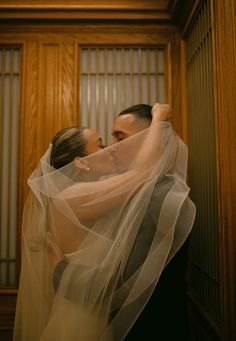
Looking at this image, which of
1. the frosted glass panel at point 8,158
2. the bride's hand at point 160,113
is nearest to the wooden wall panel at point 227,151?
the bride's hand at point 160,113

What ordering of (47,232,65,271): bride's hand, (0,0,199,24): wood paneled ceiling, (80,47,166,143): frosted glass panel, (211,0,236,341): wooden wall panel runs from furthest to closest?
(80,47,166,143): frosted glass panel, (0,0,199,24): wood paneled ceiling, (47,232,65,271): bride's hand, (211,0,236,341): wooden wall panel

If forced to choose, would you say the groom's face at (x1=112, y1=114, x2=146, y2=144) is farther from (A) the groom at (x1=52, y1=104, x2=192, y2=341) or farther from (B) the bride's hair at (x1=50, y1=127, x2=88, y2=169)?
(A) the groom at (x1=52, y1=104, x2=192, y2=341)

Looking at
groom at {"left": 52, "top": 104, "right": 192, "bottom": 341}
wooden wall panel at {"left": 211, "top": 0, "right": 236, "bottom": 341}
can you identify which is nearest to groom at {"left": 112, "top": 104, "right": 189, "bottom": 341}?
groom at {"left": 52, "top": 104, "right": 192, "bottom": 341}

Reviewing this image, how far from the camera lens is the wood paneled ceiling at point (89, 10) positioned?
Answer: 6.30 ft

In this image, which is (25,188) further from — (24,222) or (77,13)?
(77,13)

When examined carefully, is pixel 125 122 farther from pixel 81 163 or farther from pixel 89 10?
pixel 89 10

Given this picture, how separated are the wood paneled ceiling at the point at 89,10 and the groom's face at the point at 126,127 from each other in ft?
2.32

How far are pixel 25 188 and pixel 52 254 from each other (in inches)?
28.7

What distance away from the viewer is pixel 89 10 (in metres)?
1.94

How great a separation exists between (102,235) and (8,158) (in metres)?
1.03

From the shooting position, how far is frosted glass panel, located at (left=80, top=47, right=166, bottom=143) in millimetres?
2062

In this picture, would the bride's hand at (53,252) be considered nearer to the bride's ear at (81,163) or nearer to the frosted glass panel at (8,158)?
the bride's ear at (81,163)

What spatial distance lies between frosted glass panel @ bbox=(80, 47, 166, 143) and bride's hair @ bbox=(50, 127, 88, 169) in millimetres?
600

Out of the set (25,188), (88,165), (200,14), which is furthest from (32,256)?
(200,14)
